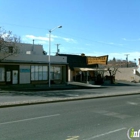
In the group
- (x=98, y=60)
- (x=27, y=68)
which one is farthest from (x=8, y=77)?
(x=98, y=60)

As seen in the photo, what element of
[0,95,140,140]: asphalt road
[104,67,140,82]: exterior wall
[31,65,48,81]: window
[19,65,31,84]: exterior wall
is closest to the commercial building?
[31,65,48,81]: window

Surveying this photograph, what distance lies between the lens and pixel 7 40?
1328 inches

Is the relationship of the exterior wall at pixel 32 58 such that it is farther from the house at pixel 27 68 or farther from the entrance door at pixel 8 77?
the entrance door at pixel 8 77

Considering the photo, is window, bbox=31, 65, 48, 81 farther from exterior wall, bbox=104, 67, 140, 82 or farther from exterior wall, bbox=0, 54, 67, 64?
exterior wall, bbox=104, 67, 140, 82

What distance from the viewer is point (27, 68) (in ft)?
127

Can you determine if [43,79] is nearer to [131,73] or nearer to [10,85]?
[10,85]

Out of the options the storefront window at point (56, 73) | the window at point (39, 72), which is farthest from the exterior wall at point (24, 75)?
the storefront window at point (56, 73)

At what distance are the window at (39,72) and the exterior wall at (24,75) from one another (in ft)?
3.08

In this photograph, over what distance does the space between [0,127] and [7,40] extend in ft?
89.2

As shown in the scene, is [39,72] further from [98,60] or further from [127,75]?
[127,75]

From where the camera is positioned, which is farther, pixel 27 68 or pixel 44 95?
pixel 27 68

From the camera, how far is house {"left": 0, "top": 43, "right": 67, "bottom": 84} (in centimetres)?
3597

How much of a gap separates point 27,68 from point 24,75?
1266 mm

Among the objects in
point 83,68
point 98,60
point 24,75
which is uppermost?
point 98,60
